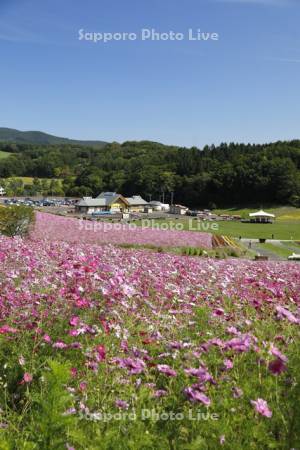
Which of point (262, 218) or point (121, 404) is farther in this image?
point (262, 218)

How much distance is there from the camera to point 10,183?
181375mm

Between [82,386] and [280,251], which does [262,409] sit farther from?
[280,251]

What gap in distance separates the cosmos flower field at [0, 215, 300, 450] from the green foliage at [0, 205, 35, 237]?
888 inches

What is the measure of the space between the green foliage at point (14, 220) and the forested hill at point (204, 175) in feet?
347

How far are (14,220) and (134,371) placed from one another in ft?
87.1

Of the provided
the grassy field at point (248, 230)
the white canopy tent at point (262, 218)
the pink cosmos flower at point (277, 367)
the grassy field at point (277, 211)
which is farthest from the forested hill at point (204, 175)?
the pink cosmos flower at point (277, 367)

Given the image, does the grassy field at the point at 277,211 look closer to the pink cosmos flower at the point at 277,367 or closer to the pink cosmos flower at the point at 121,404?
the pink cosmos flower at the point at 121,404

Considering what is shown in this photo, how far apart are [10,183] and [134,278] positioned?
181 meters

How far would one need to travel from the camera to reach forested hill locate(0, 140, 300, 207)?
134 meters

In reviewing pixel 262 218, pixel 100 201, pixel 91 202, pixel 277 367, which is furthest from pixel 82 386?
pixel 100 201

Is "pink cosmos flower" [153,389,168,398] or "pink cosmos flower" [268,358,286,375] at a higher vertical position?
"pink cosmos flower" [268,358,286,375]

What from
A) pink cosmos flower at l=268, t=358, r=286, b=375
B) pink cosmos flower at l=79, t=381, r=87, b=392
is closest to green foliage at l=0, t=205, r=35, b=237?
pink cosmos flower at l=79, t=381, r=87, b=392

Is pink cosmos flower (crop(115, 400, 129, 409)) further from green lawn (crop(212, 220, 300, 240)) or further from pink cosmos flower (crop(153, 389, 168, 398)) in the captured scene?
green lawn (crop(212, 220, 300, 240))

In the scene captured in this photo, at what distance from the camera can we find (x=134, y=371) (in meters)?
3.79
